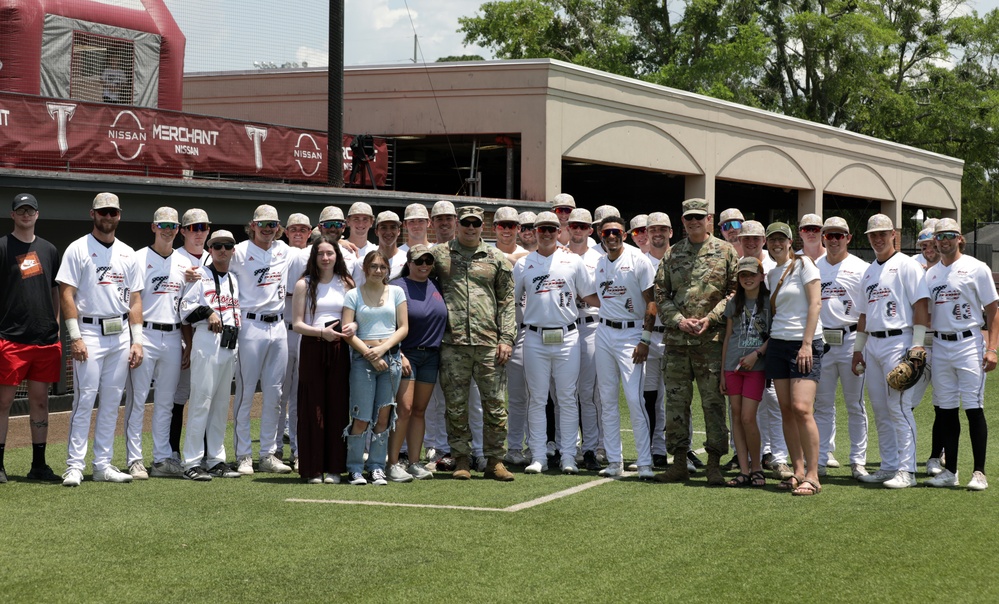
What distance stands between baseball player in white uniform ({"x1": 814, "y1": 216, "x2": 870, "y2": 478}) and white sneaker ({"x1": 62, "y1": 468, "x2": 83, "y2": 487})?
5.99m

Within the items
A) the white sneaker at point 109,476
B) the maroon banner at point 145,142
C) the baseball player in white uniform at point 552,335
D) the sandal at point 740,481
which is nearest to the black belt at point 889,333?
the sandal at point 740,481

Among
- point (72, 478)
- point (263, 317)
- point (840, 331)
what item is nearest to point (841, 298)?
point (840, 331)

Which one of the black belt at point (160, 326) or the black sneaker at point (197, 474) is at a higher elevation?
the black belt at point (160, 326)

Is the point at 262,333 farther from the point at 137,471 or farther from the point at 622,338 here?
the point at 622,338

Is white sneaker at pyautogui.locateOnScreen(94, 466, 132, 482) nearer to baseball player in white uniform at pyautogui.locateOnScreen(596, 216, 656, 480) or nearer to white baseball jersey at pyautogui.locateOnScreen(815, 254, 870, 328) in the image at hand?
baseball player in white uniform at pyautogui.locateOnScreen(596, 216, 656, 480)

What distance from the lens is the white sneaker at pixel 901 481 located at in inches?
325

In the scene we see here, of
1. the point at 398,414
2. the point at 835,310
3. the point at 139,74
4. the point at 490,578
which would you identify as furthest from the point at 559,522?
the point at 139,74

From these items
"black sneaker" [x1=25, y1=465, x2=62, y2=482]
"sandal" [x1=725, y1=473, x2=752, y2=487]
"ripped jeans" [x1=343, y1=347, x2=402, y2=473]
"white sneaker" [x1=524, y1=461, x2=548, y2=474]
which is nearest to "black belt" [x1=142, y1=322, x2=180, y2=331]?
"black sneaker" [x1=25, y1=465, x2=62, y2=482]

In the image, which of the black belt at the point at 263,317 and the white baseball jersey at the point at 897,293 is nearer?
the white baseball jersey at the point at 897,293

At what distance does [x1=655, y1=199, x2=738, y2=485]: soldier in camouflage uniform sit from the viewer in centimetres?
854

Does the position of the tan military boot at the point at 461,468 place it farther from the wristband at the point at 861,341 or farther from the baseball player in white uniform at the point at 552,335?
the wristband at the point at 861,341

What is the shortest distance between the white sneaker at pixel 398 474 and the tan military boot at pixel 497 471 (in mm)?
642

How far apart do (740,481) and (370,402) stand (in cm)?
298

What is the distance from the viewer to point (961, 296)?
328 inches
